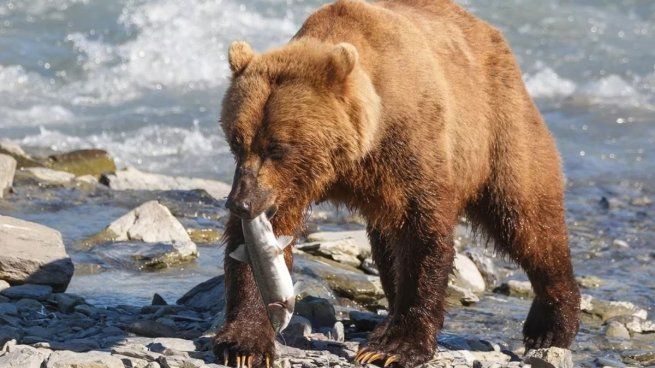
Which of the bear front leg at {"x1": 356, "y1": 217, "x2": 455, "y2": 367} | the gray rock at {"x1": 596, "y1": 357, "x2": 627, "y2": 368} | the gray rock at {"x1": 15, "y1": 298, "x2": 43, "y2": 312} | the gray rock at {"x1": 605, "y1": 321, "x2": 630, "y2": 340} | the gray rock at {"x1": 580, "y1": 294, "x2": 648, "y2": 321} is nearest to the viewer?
the bear front leg at {"x1": 356, "y1": 217, "x2": 455, "y2": 367}

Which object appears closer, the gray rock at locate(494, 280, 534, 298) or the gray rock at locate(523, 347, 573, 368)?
the gray rock at locate(523, 347, 573, 368)

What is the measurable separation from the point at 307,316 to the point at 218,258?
208 centimetres

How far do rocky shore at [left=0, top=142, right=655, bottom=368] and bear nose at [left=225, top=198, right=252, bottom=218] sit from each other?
0.82 metres

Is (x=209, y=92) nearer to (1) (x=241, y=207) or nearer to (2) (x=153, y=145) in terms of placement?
(2) (x=153, y=145)

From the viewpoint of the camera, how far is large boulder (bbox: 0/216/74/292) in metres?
7.30

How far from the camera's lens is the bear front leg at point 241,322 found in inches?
233

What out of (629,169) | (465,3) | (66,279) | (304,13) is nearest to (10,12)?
(304,13)

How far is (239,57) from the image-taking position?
5.84 meters

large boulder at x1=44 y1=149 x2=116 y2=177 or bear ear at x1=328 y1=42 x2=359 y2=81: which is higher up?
bear ear at x1=328 y1=42 x2=359 y2=81

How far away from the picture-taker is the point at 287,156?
18.3ft

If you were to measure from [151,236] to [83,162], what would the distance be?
11.2ft

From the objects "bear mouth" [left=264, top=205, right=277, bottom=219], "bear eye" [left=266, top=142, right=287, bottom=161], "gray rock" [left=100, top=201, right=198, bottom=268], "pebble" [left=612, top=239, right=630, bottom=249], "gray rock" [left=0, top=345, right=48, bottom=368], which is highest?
"bear eye" [left=266, top=142, right=287, bottom=161]

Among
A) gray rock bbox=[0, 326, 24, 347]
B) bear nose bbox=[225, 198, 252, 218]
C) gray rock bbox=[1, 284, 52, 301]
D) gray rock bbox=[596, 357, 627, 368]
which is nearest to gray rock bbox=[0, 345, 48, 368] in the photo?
gray rock bbox=[0, 326, 24, 347]

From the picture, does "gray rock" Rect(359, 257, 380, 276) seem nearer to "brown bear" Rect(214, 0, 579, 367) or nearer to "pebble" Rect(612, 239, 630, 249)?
"brown bear" Rect(214, 0, 579, 367)
